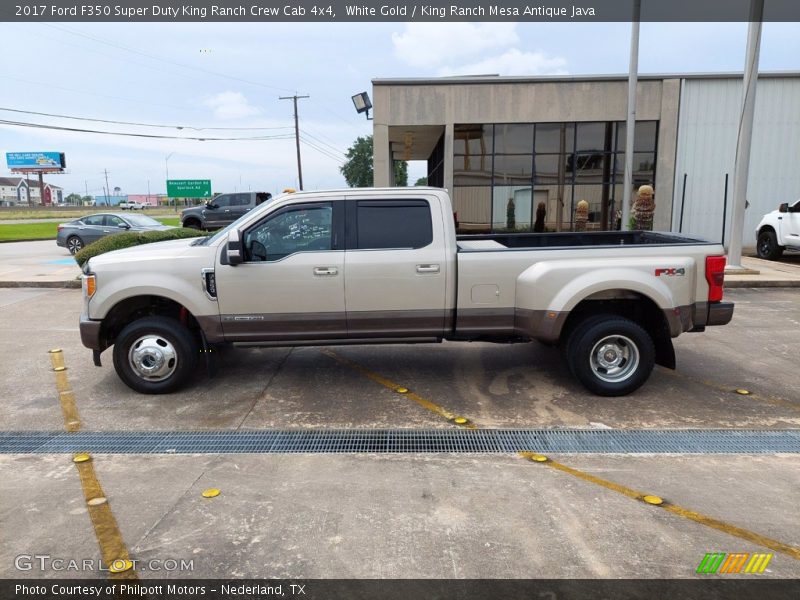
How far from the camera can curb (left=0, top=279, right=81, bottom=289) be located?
12344 millimetres

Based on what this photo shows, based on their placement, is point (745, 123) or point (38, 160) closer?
point (745, 123)

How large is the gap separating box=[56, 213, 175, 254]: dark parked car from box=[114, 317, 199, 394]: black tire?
1405 cm

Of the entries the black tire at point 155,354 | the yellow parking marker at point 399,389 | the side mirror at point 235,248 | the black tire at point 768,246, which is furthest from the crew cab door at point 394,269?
the black tire at point 768,246

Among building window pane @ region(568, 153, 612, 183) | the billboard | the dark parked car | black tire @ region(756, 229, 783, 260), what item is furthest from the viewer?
the billboard

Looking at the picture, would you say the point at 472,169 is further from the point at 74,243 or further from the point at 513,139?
the point at 74,243

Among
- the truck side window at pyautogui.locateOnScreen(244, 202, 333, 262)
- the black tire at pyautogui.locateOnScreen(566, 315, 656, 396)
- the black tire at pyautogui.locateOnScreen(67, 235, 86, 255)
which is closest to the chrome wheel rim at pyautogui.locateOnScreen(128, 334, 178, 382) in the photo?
the truck side window at pyautogui.locateOnScreen(244, 202, 333, 262)

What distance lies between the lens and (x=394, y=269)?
17.6 feet

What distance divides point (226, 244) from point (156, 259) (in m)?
0.69

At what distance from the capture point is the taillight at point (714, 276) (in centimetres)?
529

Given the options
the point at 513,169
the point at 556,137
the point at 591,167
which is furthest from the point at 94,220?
the point at 591,167

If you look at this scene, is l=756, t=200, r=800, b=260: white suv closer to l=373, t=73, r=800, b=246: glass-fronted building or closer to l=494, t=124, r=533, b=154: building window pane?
l=373, t=73, r=800, b=246: glass-fronted building

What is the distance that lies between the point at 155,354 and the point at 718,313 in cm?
537

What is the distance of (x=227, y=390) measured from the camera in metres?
5.81

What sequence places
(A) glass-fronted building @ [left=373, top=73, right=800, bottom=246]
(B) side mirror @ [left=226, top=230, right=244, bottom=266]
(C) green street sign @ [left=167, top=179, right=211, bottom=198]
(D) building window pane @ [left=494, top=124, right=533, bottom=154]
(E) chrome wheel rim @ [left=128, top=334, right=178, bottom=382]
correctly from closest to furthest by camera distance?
(B) side mirror @ [left=226, top=230, right=244, bottom=266]
(E) chrome wheel rim @ [left=128, top=334, right=178, bottom=382]
(A) glass-fronted building @ [left=373, top=73, right=800, bottom=246]
(D) building window pane @ [left=494, top=124, right=533, bottom=154]
(C) green street sign @ [left=167, top=179, right=211, bottom=198]
